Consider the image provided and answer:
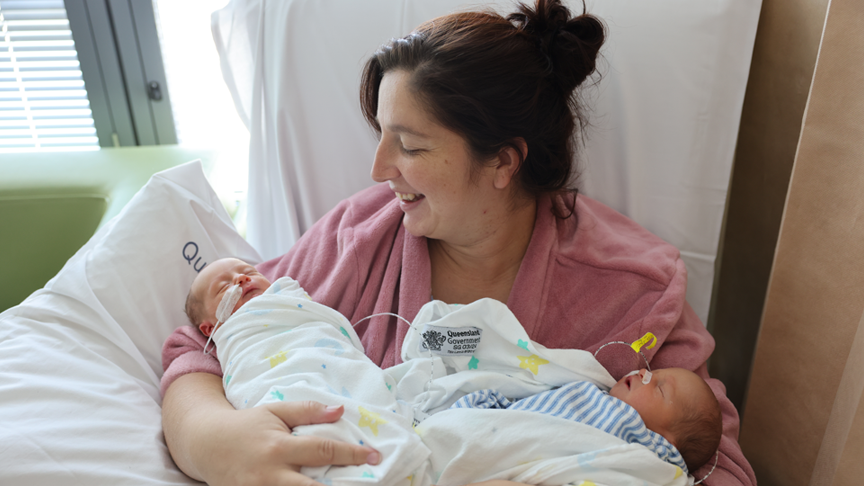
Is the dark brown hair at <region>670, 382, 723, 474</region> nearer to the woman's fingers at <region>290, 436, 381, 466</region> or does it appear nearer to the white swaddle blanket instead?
the white swaddle blanket

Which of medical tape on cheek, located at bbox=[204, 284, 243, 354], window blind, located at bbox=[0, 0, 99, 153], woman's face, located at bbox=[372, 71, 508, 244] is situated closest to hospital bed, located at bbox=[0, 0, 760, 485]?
medical tape on cheek, located at bbox=[204, 284, 243, 354]

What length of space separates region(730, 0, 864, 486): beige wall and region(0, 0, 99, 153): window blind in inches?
101

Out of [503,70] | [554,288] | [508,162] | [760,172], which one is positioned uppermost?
[503,70]

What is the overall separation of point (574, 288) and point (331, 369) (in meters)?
0.58

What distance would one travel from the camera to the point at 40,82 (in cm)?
236

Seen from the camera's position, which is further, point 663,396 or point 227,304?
point 227,304

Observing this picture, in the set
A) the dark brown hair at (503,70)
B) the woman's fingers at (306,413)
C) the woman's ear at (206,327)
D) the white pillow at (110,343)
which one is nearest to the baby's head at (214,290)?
the woman's ear at (206,327)

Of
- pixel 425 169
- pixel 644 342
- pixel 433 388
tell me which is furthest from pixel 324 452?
pixel 644 342

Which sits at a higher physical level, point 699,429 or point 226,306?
point 226,306

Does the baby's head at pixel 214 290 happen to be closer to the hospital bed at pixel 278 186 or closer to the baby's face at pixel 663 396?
the hospital bed at pixel 278 186

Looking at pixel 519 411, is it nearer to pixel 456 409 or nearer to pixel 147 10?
pixel 456 409

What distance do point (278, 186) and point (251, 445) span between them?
968mm

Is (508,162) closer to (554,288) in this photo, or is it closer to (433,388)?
(554,288)

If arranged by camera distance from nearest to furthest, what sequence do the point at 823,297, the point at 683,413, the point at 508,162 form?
the point at 683,413
the point at 823,297
the point at 508,162
